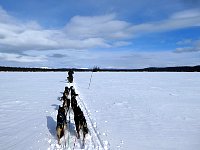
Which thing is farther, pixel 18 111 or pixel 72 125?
pixel 18 111

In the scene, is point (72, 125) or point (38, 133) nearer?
point (38, 133)

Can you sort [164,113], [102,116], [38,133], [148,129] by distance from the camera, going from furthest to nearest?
1. [164,113]
2. [102,116]
3. [148,129]
4. [38,133]

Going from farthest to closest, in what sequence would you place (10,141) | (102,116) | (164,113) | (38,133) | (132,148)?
(164,113) → (102,116) → (38,133) → (10,141) → (132,148)

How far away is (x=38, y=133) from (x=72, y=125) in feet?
3.56

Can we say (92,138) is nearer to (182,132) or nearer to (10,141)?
(10,141)

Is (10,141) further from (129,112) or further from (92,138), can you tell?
(129,112)

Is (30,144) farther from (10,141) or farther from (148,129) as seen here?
(148,129)

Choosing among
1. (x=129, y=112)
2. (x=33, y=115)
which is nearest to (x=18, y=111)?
(x=33, y=115)

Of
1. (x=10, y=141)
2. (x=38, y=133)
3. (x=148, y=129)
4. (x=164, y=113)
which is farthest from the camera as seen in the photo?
(x=164, y=113)

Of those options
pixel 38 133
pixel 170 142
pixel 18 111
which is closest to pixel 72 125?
pixel 38 133

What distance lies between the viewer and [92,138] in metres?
6.07

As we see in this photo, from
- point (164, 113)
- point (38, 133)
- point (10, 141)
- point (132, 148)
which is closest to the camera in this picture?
point (132, 148)

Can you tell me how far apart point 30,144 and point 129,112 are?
473 centimetres

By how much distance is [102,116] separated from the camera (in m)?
8.78
